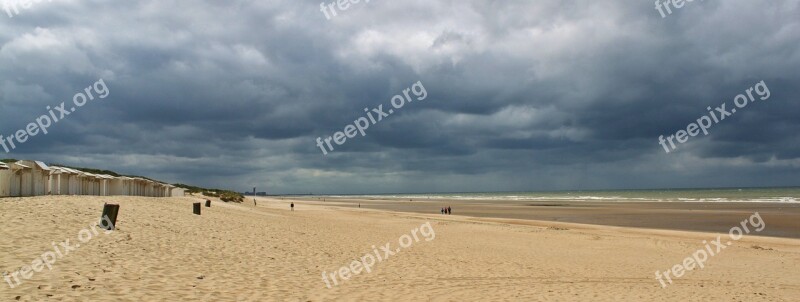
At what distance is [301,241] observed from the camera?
66.1 feet

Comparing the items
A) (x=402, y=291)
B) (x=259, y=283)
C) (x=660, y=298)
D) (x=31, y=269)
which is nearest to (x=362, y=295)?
(x=402, y=291)

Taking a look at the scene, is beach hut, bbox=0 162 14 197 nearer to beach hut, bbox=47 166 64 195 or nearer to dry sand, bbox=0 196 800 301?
dry sand, bbox=0 196 800 301

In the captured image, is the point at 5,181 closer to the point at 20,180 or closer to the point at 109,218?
the point at 20,180

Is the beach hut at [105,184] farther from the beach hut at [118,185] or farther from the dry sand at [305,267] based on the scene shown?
the dry sand at [305,267]

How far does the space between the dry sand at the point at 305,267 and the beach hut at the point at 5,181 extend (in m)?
2.00

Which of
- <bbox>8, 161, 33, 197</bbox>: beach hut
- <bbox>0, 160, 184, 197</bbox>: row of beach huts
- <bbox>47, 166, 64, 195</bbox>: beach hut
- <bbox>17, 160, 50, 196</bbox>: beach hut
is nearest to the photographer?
<bbox>0, 160, 184, 197</bbox>: row of beach huts

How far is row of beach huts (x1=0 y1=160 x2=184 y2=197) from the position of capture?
20000mm

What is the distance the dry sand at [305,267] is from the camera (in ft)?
33.9

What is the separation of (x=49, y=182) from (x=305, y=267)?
15.8 meters

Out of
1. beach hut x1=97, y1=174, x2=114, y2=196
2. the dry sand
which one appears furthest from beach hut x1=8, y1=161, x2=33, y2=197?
beach hut x1=97, y1=174, x2=114, y2=196

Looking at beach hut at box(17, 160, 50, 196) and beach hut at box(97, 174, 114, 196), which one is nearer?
beach hut at box(17, 160, 50, 196)

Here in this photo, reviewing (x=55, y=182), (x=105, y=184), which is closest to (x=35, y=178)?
(x=55, y=182)

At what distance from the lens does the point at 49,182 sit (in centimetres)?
2319

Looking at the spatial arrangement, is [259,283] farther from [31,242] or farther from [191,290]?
[31,242]
